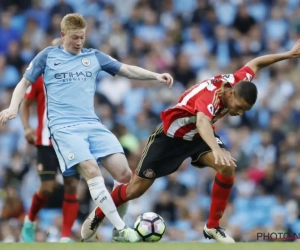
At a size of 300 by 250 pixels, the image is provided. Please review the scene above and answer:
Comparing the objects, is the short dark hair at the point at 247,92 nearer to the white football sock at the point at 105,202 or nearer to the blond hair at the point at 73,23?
the white football sock at the point at 105,202

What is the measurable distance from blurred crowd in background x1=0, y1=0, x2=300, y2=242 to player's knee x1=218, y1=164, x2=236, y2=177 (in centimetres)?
377

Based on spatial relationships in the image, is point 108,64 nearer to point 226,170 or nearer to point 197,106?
point 197,106

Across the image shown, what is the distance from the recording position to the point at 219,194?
Answer: 10.4 m

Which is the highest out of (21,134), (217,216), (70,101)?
(70,101)

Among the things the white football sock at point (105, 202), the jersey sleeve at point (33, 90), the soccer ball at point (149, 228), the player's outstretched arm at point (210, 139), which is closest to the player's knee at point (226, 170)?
the player's outstretched arm at point (210, 139)

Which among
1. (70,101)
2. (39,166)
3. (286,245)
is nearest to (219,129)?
(39,166)

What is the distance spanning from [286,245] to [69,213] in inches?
145

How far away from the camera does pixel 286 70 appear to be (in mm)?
18094

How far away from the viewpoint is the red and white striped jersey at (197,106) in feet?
33.0

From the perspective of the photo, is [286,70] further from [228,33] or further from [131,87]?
[131,87]

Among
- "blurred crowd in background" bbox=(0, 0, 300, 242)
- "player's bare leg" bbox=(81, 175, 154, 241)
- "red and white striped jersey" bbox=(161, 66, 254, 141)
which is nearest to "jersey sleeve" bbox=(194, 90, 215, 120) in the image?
"red and white striped jersey" bbox=(161, 66, 254, 141)

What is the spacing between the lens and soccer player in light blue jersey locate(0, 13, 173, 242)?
10508mm

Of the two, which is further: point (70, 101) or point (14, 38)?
point (14, 38)

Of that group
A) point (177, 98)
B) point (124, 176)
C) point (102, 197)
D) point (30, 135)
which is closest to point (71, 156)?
point (102, 197)
